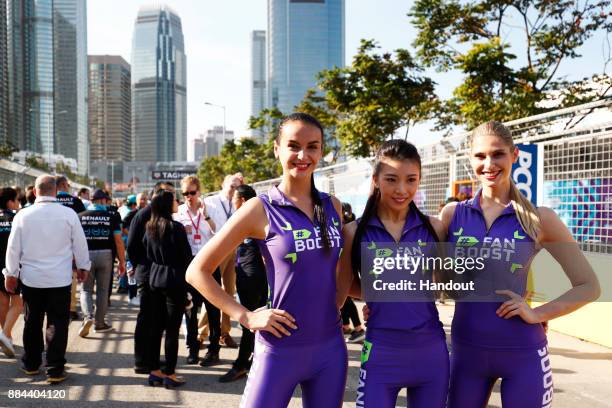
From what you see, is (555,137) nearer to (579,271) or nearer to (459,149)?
(459,149)

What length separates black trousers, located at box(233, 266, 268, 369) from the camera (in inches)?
217

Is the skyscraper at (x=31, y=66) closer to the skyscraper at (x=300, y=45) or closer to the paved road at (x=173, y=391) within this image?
the skyscraper at (x=300, y=45)

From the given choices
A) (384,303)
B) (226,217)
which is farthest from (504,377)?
(226,217)

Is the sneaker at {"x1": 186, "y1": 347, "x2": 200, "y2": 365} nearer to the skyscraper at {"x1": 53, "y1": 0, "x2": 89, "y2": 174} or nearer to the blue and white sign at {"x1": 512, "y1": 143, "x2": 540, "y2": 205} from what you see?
the blue and white sign at {"x1": 512, "y1": 143, "x2": 540, "y2": 205}

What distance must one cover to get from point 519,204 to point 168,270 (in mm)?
3728

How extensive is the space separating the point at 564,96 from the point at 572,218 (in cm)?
806

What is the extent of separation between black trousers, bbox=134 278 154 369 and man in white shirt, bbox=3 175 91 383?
73 centimetres

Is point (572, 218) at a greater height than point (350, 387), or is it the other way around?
point (572, 218)

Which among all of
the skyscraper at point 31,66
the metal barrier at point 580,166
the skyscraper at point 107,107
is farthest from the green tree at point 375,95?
the skyscraper at point 107,107

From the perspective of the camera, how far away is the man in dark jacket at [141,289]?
18.3ft

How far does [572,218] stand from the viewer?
274 inches

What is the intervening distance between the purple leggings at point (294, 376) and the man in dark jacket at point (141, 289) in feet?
11.3

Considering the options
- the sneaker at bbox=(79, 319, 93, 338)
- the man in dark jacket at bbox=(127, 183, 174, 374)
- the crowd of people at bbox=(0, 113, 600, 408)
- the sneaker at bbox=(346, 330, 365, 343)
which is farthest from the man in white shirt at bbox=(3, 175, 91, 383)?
the crowd of people at bbox=(0, 113, 600, 408)

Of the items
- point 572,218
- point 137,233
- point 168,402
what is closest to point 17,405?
point 168,402
